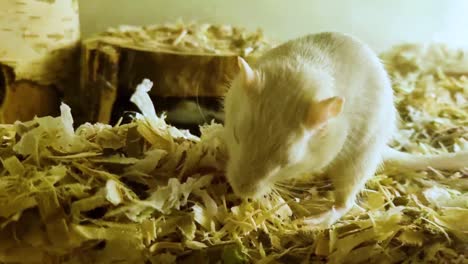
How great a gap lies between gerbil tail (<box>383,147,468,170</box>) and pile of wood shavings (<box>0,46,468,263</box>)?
0.26m

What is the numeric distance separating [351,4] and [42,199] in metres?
2.24

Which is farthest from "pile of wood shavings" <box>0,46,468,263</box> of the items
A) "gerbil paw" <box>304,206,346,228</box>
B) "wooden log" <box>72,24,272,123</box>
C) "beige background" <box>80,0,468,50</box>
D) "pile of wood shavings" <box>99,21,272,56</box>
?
"beige background" <box>80,0,468,50</box>

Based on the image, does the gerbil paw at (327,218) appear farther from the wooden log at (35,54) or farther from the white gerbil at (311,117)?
the wooden log at (35,54)

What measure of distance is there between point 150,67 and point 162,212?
1032 mm

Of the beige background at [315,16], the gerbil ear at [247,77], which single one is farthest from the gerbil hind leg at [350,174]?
the beige background at [315,16]

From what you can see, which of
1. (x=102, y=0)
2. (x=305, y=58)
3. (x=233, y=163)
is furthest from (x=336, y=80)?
(x=102, y=0)

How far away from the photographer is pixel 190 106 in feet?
8.14

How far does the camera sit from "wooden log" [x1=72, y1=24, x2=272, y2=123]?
246 cm

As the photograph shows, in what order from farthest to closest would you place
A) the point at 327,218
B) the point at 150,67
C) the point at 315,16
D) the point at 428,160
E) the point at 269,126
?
the point at 315,16 → the point at 150,67 → the point at 428,160 → the point at 327,218 → the point at 269,126

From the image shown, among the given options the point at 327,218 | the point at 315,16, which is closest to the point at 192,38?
the point at 315,16

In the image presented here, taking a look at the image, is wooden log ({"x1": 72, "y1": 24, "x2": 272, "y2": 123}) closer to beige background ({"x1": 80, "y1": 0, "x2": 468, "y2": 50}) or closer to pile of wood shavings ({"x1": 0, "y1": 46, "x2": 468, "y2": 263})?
beige background ({"x1": 80, "y1": 0, "x2": 468, "y2": 50})

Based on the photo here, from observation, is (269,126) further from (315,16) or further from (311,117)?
(315,16)

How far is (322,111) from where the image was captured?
1.51 metres

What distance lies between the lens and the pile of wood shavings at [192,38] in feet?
8.66
